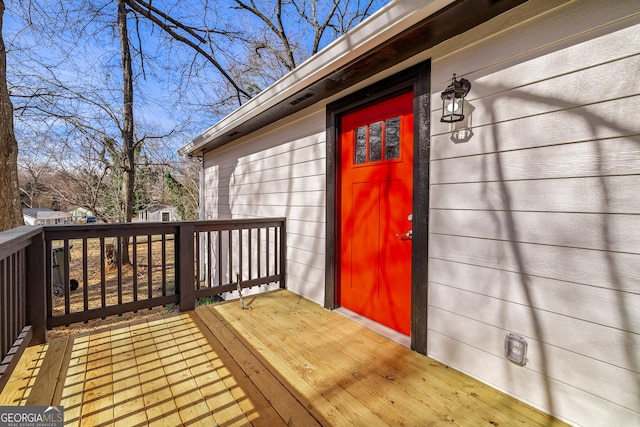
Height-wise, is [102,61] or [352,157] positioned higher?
[102,61]

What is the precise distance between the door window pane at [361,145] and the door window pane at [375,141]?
7 centimetres

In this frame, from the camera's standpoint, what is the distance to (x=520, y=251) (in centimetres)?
156

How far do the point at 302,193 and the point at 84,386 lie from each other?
2.36m

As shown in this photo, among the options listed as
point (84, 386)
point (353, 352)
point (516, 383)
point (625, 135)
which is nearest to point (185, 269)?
point (84, 386)

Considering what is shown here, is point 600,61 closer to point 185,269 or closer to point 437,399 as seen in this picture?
point 437,399

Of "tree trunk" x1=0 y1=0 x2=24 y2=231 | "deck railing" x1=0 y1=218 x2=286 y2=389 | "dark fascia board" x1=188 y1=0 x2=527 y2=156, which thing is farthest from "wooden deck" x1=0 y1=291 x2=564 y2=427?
"dark fascia board" x1=188 y1=0 x2=527 y2=156

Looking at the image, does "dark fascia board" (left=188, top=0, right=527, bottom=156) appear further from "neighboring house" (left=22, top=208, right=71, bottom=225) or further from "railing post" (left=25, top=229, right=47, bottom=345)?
"neighboring house" (left=22, top=208, right=71, bottom=225)

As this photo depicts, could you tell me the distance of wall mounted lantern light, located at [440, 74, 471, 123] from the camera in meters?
1.76

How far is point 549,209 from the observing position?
145 cm

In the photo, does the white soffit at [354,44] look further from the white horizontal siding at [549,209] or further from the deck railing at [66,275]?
the deck railing at [66,275]

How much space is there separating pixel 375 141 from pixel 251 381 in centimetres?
201

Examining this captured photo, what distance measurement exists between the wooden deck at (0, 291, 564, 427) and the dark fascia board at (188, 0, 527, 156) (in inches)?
83.3

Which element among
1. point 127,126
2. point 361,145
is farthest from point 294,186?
point 127,126

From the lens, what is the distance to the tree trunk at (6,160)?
9.48 feet
